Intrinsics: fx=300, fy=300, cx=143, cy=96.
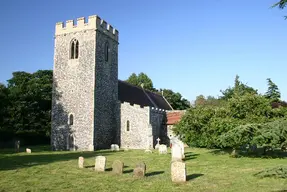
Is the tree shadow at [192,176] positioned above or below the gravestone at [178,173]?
below

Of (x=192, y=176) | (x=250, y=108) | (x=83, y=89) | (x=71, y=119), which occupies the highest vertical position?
(x=83, y=89)

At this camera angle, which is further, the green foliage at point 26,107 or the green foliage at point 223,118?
the green foliage at point 26,107

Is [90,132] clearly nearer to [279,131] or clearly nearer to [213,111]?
[213,111]

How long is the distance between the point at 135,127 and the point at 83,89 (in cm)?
612

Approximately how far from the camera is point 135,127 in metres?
28.8

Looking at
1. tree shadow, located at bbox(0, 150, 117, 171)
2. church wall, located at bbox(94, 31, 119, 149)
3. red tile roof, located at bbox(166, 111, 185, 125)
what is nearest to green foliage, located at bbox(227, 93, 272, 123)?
tree shadow, located at bbox(0, 150, 117, 171)

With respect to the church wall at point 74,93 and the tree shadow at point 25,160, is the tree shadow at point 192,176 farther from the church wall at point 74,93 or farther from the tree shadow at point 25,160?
the church wall at point 74,93

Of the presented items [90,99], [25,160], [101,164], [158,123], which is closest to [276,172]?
[101,164]

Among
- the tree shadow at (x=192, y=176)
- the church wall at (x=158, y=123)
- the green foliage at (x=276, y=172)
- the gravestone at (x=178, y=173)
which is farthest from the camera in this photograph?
the church wall at (x=158, y=123)

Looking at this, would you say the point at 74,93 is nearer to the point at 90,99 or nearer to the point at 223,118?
the point at 90,99

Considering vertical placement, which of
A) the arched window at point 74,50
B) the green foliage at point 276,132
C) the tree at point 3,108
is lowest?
the green foliage at point 276,132

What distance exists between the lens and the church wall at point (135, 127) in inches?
1120

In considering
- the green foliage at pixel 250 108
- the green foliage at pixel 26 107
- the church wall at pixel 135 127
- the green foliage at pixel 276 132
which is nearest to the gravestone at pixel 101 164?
the green foliage at pixel 276 132

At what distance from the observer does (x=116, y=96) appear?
30281 mm
